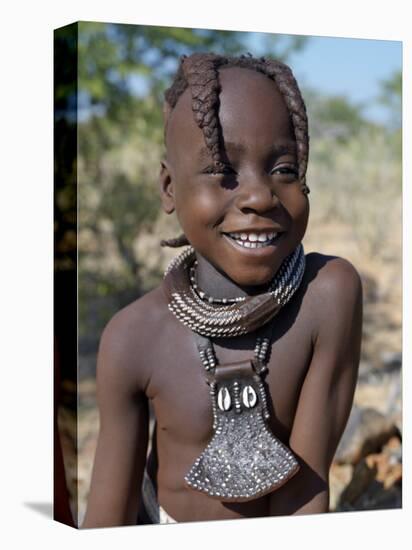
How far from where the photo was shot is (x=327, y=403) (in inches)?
135

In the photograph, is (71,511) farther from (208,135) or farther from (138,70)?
(138,70)

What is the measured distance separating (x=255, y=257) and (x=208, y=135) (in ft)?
1.18

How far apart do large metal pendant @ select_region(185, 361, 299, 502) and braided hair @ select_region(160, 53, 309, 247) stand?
0.57m

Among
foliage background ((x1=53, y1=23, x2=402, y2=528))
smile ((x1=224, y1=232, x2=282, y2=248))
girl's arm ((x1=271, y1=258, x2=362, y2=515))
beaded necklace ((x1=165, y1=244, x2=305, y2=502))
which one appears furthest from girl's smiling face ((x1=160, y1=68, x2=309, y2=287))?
foliage background ((x1=53, y1=23, x2=402, y2=528))

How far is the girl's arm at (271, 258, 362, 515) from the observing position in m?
3.41

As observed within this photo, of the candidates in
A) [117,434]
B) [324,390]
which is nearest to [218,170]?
[324,390]

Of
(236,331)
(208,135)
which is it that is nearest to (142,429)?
(236,331)

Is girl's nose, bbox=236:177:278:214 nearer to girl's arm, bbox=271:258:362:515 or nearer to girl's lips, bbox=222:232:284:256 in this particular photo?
girl's lips, bbox=222:232:284:256

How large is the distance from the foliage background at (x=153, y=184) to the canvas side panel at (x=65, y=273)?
4.80ft

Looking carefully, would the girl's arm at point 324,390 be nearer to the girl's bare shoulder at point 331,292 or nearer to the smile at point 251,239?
the girl's bare shoulder at point 331,292

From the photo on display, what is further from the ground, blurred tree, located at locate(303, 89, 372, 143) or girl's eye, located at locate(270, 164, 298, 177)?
blurred tree, located at locate(303, 89, 372, 143)

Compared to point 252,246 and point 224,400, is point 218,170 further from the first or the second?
point 224,400

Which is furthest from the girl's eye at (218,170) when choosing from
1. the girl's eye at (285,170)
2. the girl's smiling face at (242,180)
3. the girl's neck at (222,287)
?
the girl's neck at (222,287)

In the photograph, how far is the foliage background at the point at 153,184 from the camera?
537cm
